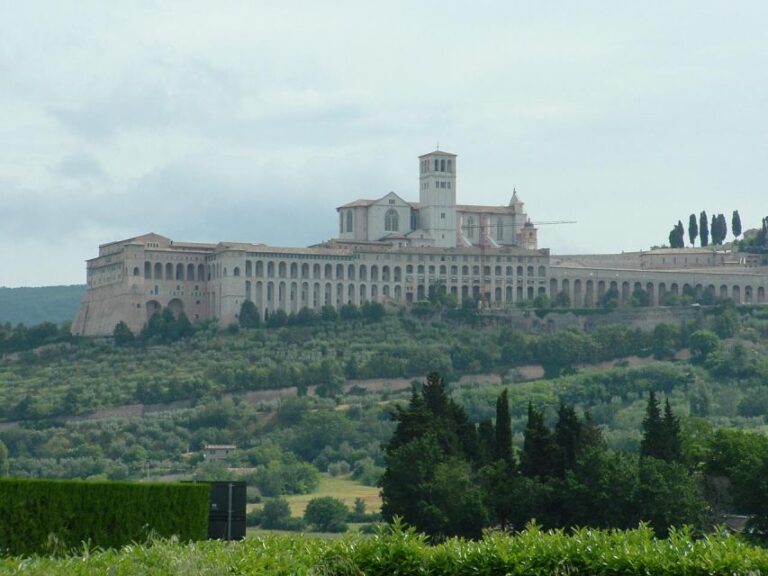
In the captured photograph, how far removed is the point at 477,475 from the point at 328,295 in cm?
7763

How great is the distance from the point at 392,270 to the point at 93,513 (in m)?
103

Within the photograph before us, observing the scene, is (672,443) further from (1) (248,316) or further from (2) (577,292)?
(2) (577,292)

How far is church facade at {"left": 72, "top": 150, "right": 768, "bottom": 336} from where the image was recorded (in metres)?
125

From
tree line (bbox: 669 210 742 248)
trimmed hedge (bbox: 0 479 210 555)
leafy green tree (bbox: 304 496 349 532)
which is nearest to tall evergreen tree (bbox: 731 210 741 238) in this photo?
tree line (bbox: 669 210 742 248)

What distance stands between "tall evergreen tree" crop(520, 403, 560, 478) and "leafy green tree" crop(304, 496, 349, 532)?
68.4 ft

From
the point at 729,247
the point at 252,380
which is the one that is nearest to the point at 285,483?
the point at 252,380

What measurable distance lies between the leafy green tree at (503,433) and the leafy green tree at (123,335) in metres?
70.5

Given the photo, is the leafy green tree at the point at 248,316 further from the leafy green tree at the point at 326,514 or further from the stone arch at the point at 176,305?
the leafy green tree at the point at 326,514

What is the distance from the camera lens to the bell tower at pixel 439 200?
137125mm

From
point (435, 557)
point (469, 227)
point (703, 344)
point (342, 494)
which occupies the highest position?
point (469, 227)

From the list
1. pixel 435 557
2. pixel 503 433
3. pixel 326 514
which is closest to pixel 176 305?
pixel 326 514

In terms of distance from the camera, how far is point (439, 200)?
138 m

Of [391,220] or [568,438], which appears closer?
[568,438]

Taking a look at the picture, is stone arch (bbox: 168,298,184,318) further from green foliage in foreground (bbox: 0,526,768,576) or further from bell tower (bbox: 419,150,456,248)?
green foliage in foreground (bbox: 0,526,768,576)
